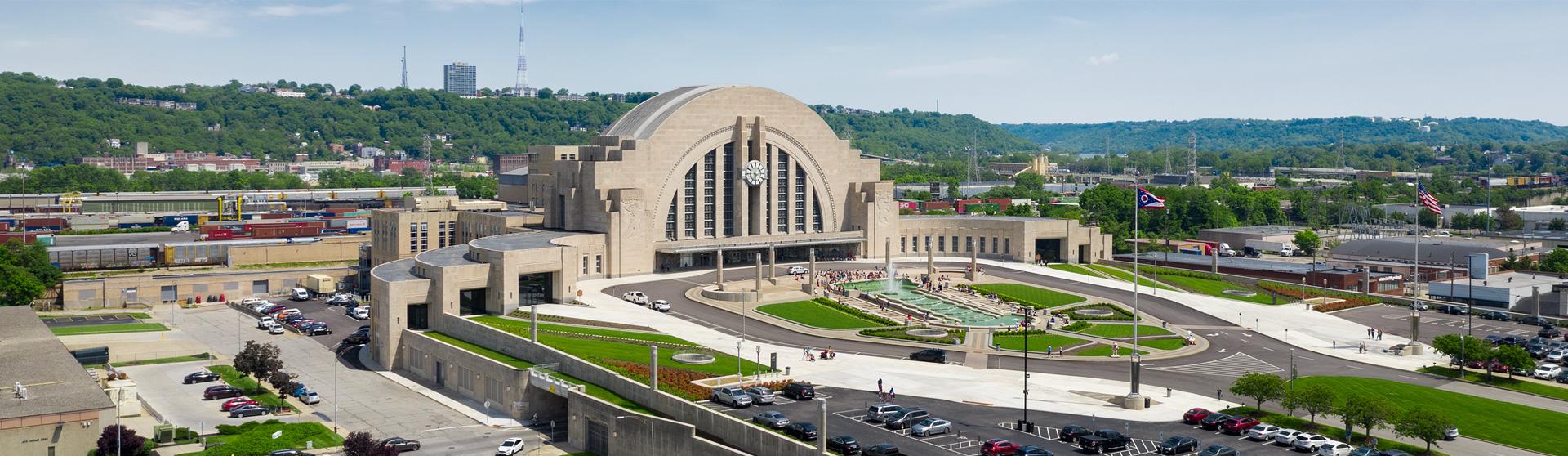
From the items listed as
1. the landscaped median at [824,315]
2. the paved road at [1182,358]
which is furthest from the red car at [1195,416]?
the landscaped median at [824,315]

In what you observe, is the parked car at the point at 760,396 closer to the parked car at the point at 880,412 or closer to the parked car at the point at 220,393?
the parked car at the point at 880,412

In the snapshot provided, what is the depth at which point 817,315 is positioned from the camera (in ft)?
342

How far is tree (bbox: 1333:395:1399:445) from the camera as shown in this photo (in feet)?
215

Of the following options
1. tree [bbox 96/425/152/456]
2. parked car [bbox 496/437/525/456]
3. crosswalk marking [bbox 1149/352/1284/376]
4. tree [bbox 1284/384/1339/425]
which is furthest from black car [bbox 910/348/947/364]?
tree [bbox 96/425/152/456]

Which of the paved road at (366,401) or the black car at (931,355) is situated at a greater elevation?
the black car at (931,355)

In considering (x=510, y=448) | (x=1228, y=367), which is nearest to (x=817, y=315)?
(x=1228, y=367)

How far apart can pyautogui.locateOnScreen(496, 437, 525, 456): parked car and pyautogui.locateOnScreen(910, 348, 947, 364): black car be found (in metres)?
27.8

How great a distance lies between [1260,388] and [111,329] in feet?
290

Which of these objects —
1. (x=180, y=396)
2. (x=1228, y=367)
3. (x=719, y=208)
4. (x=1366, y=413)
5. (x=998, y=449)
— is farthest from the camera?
(x=719, y=208)

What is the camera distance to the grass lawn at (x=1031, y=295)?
113 metres

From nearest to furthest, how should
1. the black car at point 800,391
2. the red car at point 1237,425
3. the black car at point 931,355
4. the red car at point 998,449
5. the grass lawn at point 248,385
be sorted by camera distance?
1. the red car at point 998,449
2. the red car at point 1237,425
3. the black car at point 800,391
4. the grass lawn at point 248,385
5. the black car at point 931,355

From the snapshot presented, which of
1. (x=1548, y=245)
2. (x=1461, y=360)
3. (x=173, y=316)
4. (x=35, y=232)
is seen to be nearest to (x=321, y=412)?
(x=173, y=316)

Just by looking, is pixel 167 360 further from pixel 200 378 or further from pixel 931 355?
pixel 931 355

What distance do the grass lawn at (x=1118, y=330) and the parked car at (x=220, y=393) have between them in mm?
58360
